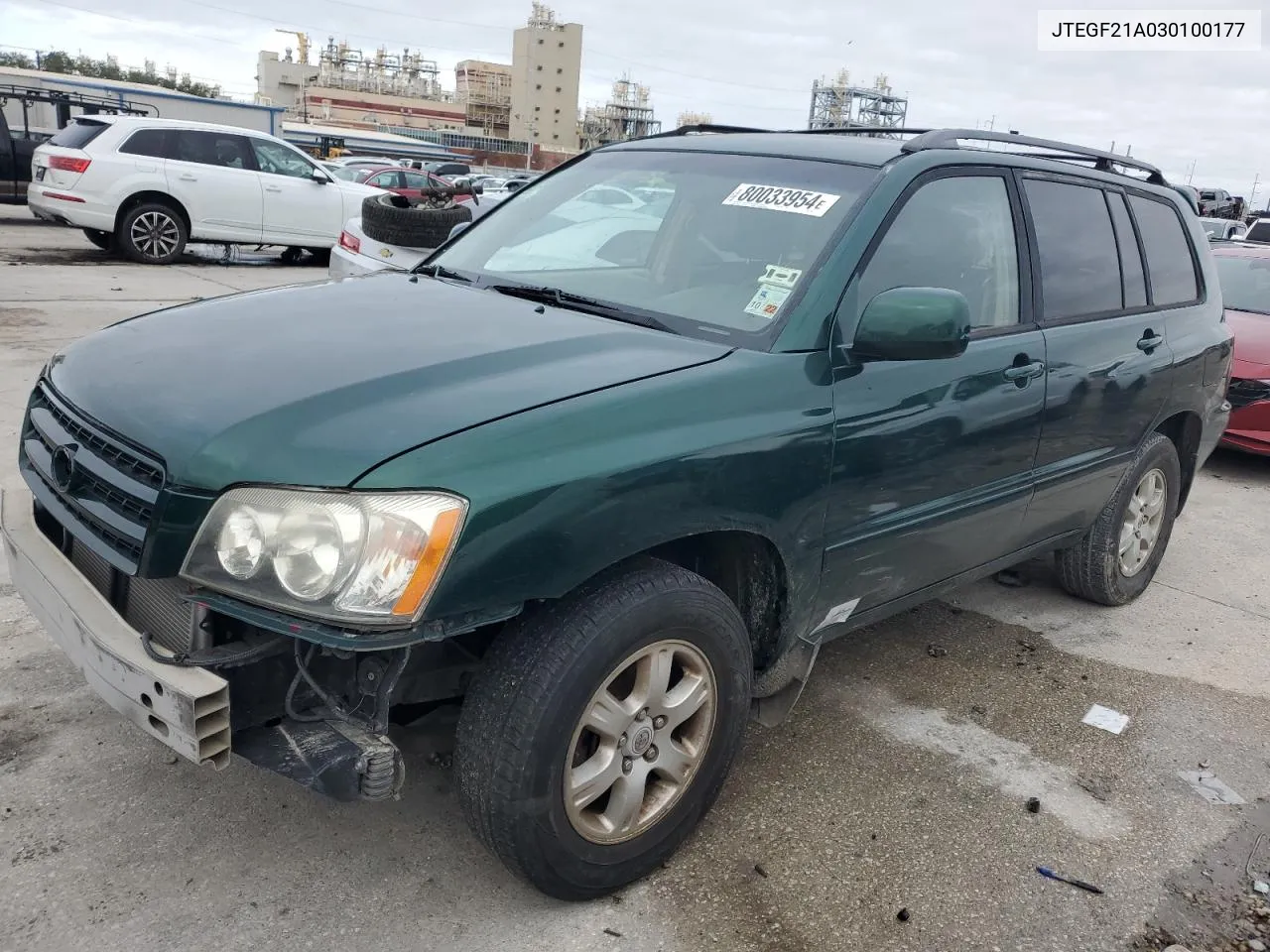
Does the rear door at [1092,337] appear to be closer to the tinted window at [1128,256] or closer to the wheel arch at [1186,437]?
the tinted window at [1128,256]

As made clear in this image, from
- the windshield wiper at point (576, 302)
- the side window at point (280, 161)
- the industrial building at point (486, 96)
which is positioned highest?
the industrial building at point (486, 96)

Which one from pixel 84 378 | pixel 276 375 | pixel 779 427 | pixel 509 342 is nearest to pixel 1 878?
pixel 84 378

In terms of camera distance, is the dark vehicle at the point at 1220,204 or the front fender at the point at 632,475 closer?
the front fender at the point at 632,475

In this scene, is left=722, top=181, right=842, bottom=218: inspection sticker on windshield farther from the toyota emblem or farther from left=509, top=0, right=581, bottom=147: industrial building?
left=509, top=0, right=581, bottom=147: industrial building

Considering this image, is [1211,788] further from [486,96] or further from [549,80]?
[486,96]

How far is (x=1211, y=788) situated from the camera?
3.17 metres

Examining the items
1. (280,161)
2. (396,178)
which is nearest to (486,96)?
(396,178)

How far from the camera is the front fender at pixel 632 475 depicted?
1.97 m

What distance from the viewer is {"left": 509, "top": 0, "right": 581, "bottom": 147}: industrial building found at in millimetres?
105125

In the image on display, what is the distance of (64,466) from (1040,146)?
3.31m

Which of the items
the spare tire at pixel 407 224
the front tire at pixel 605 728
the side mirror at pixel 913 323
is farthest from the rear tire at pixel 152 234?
the front tire at pixel 605 728

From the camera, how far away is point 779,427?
247cm

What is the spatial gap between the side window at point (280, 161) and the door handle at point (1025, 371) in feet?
39.2

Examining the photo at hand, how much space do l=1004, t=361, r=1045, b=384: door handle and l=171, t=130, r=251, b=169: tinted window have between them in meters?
11.9
